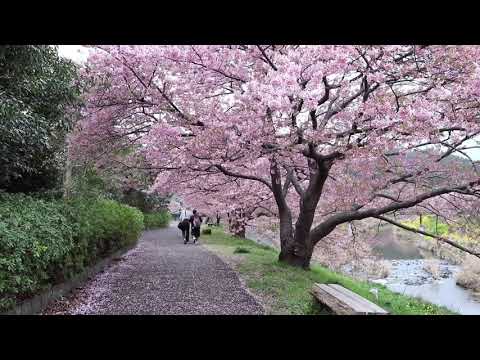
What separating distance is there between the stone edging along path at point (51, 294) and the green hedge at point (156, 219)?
11797mm

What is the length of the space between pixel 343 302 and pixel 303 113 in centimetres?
276

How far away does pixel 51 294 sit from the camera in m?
4.26

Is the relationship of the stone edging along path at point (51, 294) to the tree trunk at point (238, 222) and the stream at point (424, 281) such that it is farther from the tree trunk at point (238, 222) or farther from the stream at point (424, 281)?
the stream at point (424, 281)

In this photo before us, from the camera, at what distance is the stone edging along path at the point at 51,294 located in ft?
11.5

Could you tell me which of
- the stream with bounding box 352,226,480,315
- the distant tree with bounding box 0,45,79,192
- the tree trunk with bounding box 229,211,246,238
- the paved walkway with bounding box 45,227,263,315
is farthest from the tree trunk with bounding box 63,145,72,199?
the stream with bounding box 352,226,480,315

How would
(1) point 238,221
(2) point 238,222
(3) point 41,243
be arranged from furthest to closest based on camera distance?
(2) point 238,222, (1) point 238,221, (3) point 41,243

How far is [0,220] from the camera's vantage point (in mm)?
3111

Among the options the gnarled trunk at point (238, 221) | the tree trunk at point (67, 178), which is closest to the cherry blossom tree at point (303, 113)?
the tree trunk at point (67, 178)

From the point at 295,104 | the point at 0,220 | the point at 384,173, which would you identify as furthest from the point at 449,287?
the point at 0,220

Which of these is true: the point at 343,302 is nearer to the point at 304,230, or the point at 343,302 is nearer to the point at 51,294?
the point at 51,294

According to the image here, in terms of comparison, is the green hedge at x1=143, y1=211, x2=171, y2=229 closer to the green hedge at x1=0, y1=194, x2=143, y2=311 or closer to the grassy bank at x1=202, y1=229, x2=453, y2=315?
the grassy bank at x1=202, y1=229, x2=453, y2=315

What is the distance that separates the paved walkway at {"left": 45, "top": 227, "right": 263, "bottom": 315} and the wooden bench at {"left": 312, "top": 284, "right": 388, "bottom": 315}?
28.4 inches

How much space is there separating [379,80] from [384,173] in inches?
84.6

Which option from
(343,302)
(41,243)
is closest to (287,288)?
(343,302)
